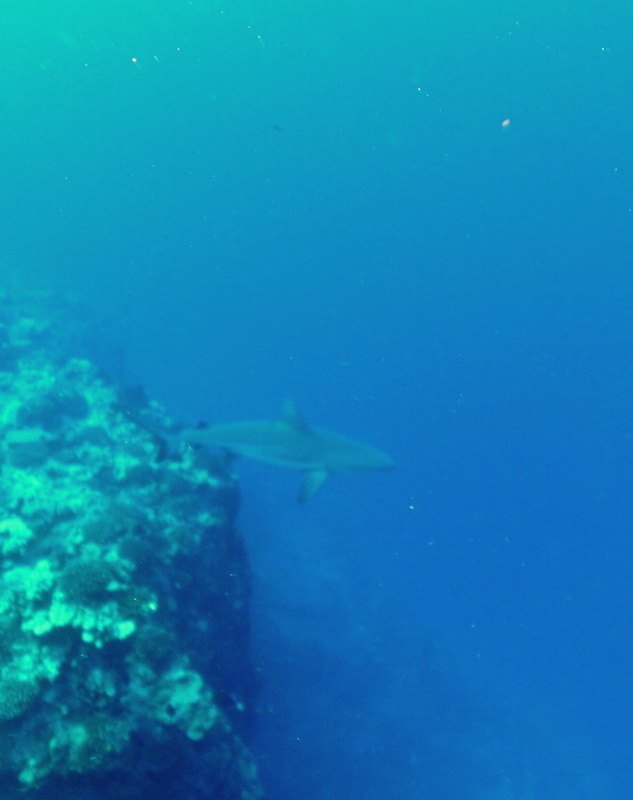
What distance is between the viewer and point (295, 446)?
9.76 meters

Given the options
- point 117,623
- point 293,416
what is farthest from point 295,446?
point 117,623

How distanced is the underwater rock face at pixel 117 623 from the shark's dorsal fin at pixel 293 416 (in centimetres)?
317

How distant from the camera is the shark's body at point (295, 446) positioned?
956 centimetres

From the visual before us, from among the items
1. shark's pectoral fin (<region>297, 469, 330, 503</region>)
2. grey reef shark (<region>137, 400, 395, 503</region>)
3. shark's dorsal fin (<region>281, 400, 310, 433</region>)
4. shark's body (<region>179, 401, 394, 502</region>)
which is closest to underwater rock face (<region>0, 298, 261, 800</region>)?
grey reef shark (<region>137, 400, 395, 503</region>)

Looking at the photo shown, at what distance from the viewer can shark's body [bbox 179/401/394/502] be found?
9.56 meters

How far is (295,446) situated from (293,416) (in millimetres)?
540

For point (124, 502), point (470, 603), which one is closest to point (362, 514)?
point (470, 603)

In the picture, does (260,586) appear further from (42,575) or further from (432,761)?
(42,575)

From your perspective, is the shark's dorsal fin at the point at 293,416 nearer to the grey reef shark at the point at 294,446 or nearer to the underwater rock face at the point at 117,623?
the grey reef shark at the point at 294,446

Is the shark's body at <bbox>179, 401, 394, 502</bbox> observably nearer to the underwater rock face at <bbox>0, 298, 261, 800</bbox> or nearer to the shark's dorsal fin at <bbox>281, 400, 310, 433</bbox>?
the shark's dorsal fin at <bbox>281, 400, 310, 433</bbox>

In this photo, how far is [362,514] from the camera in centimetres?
4197

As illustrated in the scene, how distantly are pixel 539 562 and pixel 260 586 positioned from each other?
42731 mm

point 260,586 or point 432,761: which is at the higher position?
point 260,586

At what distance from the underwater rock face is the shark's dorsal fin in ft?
10.4
